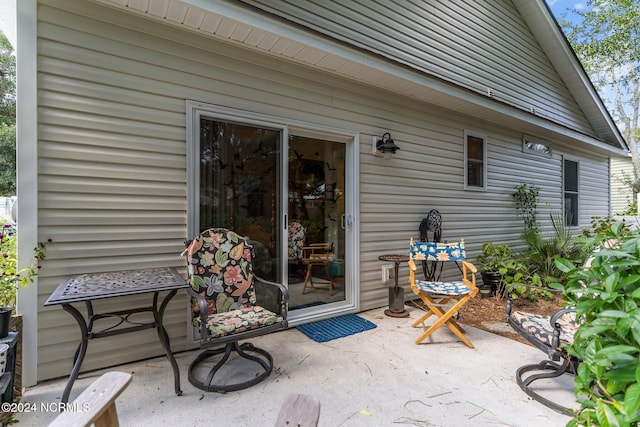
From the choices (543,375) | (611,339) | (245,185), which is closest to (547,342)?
(543,375)

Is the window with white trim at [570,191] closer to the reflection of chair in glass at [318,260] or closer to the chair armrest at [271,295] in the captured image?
the reflection of chair in glass at [318,260]

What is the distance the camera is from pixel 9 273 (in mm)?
2088

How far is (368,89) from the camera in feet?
13.0

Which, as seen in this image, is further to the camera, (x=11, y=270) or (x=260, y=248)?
(x=260, y=248)

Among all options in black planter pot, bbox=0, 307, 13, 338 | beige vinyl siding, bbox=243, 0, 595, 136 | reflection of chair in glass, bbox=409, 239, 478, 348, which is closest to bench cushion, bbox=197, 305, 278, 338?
black planter pot, bbox=0, 307, 13, 338

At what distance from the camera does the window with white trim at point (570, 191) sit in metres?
7.11

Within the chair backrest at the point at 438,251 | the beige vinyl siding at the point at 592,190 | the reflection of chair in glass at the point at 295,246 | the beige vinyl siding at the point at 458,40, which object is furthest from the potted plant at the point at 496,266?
the beige vinyl siding at the point at 592,190

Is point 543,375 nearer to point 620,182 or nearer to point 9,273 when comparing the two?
point 9,273

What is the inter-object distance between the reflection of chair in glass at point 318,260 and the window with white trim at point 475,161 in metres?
2.74

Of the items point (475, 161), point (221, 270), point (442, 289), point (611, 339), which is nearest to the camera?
point (611, 339)

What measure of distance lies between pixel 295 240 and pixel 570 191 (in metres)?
7.14

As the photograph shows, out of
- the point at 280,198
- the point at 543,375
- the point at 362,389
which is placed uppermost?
the point at 280,198

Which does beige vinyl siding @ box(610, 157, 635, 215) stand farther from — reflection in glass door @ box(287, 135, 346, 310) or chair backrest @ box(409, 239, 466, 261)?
reflection in glass door @ box(287, 135, 346, 310)

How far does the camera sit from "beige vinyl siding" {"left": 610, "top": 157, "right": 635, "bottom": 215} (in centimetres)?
1227
